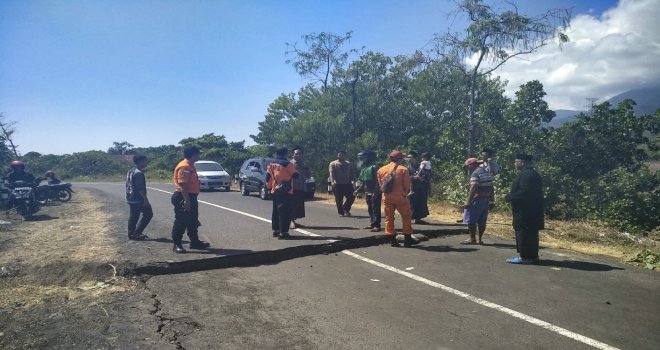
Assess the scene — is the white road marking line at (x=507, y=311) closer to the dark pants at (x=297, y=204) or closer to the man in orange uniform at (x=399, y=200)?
the man in orange uniform at (x=399, y=200)

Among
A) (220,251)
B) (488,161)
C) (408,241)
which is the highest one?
(488,161)

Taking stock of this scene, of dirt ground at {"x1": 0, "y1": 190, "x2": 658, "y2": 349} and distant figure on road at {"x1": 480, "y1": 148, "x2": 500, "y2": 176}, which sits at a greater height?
distant figure on road at {"x1": 480, "y1": 148, "x2": 500, "y2": 176}

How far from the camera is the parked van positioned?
1696 centimetres

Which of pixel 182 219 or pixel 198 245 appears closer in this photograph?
pixel 182 219

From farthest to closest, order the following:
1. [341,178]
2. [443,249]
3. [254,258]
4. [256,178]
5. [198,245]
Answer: [256,178] → [341,178] → [443,249] → [198,245] → [254,258]

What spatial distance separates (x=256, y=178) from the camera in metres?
17.9

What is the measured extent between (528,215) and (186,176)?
535cm

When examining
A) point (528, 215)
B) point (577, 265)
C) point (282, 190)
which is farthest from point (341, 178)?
point (577, 265)

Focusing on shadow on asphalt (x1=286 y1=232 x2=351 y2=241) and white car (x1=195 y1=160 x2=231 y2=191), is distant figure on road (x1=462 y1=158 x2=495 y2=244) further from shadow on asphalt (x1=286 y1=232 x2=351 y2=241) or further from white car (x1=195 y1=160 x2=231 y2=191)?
white car (x1=195 y1=160 x2=231 y2=191)

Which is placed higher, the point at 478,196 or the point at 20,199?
the point at 478,196

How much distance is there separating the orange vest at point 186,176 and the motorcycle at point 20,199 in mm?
7940

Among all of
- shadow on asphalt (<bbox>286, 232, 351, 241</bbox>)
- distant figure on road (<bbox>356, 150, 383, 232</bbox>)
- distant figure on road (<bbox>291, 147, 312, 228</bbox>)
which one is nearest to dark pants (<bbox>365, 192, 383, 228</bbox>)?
distant figure on road (<bbox>356, 150, 383, 232</bbox>)

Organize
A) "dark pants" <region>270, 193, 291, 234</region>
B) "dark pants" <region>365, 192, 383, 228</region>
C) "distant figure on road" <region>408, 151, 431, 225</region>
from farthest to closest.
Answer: "distant figure on road" <region>408, 151, 431, 225</region>
"dark pants" <region>365, 192, 383, 228</region>
"dark pants" <region>270, 193, 291, 234</region>

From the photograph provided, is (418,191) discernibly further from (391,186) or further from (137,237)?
(137,237)
